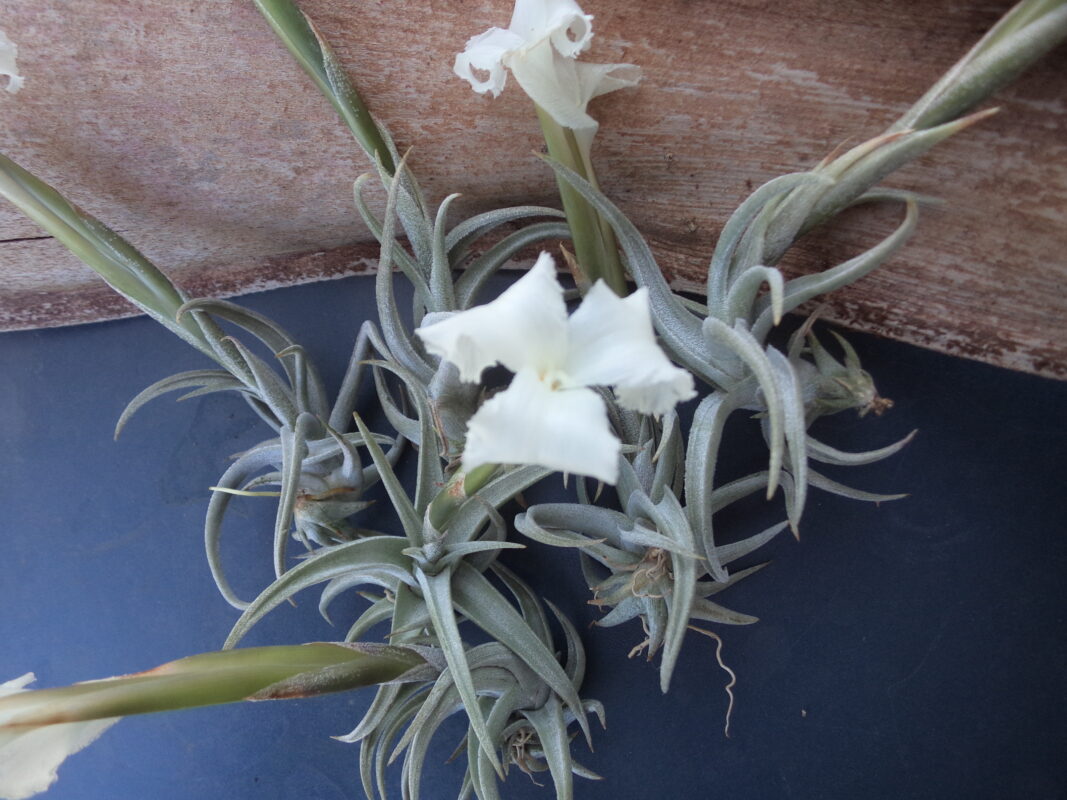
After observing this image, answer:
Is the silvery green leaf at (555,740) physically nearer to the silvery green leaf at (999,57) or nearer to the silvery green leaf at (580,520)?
the silvery green leaf at (580,520)

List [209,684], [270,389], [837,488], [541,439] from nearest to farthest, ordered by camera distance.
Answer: [541,439], [209,684], [837,488], [270,389]

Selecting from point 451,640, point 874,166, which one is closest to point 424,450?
point 451,640

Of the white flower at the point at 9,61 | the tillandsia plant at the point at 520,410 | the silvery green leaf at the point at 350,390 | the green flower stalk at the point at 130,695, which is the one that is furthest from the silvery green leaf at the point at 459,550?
the white flower at the point at 9,61

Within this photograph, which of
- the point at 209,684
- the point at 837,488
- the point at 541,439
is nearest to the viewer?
the point at 541,439

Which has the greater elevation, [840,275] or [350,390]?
[350,390]

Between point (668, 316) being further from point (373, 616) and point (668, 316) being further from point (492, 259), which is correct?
point (373, 616)

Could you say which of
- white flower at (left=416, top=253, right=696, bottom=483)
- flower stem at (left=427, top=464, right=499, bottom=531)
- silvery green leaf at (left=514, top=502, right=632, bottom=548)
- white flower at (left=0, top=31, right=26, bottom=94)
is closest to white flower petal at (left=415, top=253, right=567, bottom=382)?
white flower at (left=416, top=253, right=696, bottom=483)

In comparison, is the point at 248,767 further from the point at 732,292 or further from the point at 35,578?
the point at 732,292
